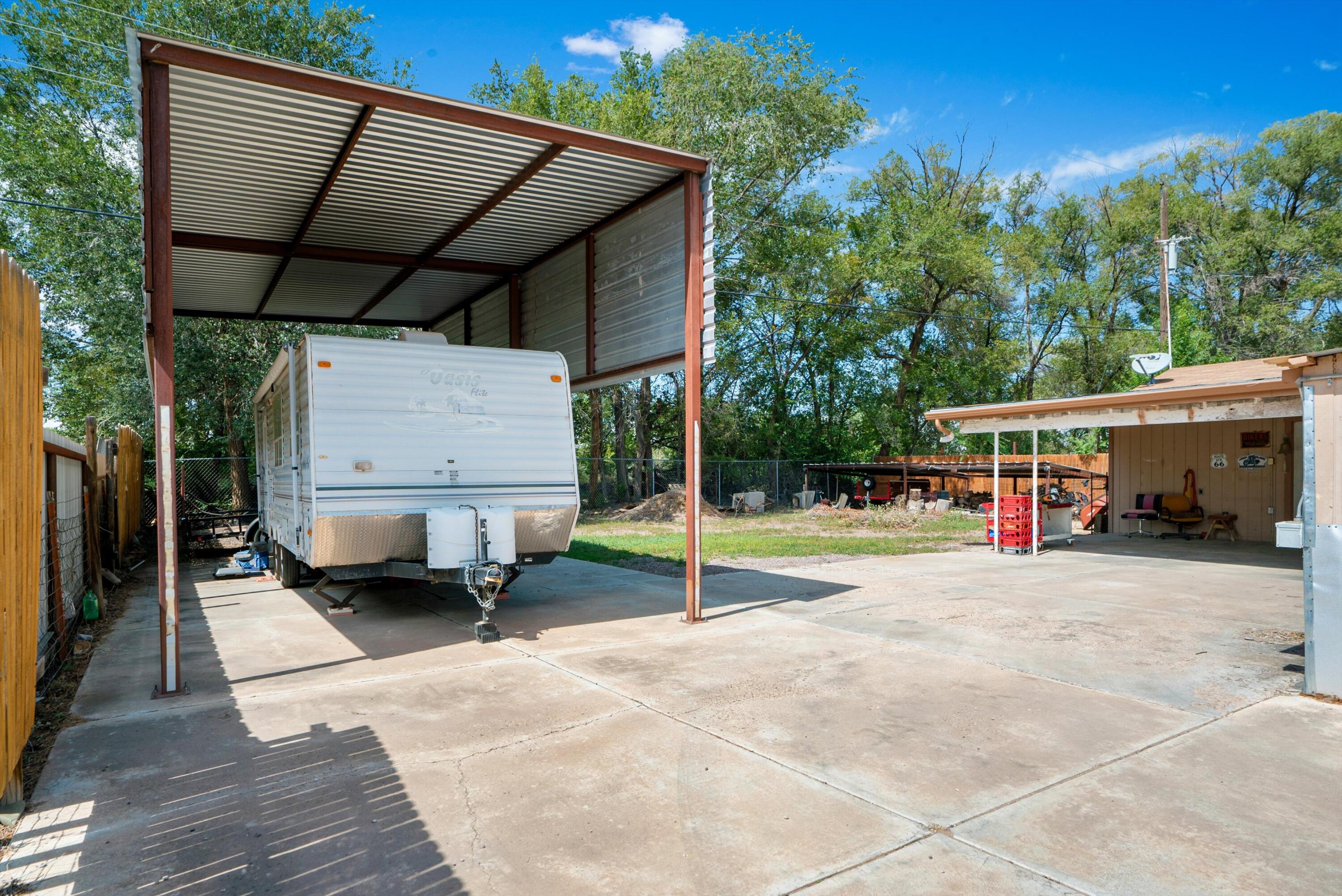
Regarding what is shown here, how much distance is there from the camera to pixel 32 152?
1677cm

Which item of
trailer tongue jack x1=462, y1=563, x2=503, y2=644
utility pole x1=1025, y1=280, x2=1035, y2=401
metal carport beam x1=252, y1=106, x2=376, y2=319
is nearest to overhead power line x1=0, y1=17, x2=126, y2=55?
metal carport beam x1=252, y1=106, x2=376, y2=319

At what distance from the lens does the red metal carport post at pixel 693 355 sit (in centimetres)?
780

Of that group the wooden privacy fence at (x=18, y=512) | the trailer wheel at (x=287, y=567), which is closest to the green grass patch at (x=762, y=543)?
the trailer wheel at (x=287, y=567)

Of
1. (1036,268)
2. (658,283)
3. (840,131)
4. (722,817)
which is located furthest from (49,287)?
(1036,268)

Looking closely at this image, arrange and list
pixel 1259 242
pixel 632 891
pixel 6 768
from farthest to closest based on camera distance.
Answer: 1. pixel 1259 242
2. pixel 6 768
3. pixel 632 891

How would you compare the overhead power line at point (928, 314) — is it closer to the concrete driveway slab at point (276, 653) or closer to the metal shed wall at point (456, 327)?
the metal shed wall at point (456, 327)

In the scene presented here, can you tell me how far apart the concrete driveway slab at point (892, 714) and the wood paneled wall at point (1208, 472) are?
11.5 metres

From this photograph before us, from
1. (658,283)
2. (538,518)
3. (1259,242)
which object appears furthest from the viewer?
(1259,242)

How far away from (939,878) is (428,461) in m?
5.57

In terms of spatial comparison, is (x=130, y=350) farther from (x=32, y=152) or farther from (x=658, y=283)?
(x=658, y=283)

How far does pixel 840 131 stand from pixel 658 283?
2255 centimetres

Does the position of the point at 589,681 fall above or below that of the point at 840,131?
below

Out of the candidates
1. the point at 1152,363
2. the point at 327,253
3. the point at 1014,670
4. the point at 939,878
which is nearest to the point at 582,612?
the point at 1014,670

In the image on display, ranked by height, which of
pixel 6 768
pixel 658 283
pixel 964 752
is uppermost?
pixel 658 283
